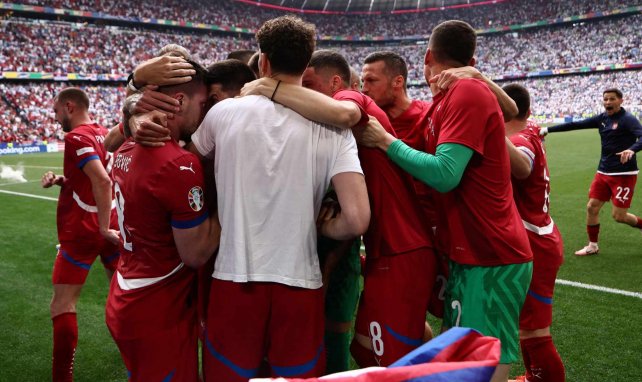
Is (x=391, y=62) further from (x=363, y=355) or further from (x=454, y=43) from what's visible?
(x=363, y=355)

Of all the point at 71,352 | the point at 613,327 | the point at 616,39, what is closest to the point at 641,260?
the point at 613,327

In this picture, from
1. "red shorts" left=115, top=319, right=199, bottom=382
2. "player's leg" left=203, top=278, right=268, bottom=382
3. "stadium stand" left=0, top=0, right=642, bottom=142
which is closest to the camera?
"player's leg" left=203, top=278, right=268, bottom=382

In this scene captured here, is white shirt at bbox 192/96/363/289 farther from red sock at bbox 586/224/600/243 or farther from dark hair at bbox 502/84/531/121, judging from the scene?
red sock at bbox 586/224/600/243

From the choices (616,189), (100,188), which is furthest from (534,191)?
(616,189)

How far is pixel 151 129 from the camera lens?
2.13m

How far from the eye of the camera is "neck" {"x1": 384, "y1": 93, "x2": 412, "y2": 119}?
10.1 ft

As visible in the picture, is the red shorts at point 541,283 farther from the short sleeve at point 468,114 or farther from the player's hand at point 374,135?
the player's hand at point 374,135

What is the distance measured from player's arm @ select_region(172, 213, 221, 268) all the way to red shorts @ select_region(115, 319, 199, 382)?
1.22ft

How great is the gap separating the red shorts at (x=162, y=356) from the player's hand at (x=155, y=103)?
1.00 metres

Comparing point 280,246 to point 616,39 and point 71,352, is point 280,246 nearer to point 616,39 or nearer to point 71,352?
point 71,352

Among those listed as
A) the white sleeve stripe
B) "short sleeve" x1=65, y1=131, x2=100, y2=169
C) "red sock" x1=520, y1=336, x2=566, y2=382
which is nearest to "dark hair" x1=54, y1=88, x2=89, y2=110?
"short sleeve" x1=65, y1=131, x2=100, y2=169

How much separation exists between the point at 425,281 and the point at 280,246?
83 centimetres

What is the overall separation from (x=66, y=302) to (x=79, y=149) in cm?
121

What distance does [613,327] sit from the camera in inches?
185
